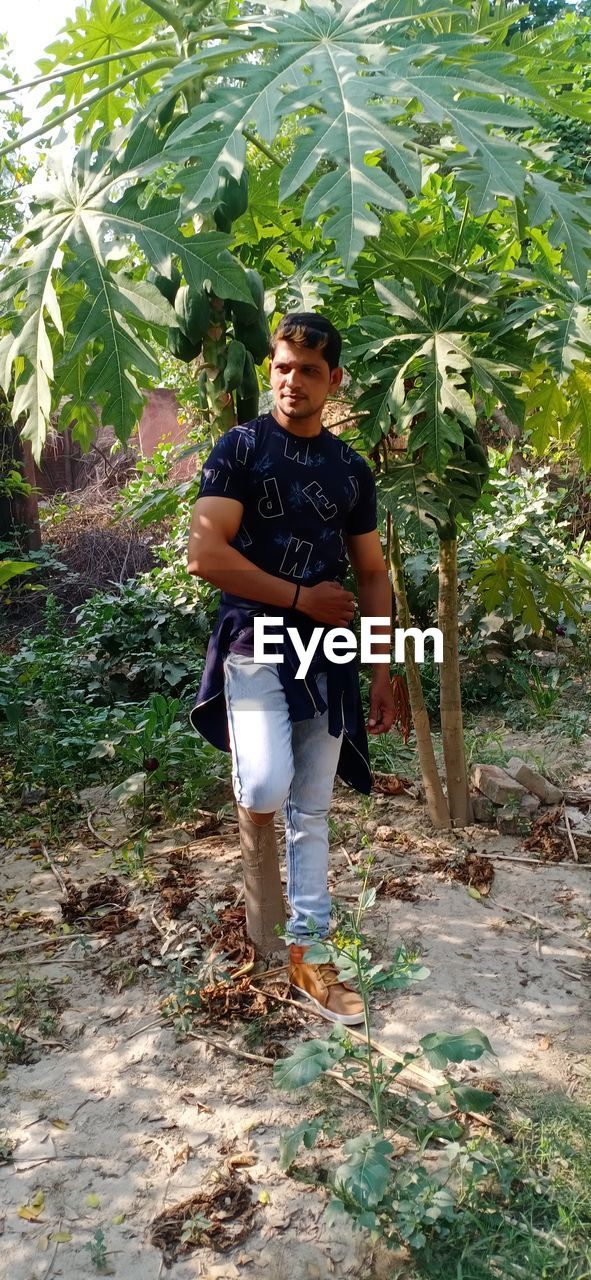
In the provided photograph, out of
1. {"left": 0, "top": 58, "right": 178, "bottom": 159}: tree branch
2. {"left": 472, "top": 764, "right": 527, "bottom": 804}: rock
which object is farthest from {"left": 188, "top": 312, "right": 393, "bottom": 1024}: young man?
{"left": 472, "top": 764, "right": 527, "bottom": 804}: rock

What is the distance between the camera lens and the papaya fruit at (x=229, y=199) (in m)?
2.23

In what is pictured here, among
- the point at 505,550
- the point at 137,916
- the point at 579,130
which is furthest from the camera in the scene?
the point at 579,130

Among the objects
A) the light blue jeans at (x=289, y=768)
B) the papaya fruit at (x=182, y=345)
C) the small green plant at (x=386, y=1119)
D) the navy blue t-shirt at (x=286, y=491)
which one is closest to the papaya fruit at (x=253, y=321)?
the papaya fruit at (x=182, y=345)

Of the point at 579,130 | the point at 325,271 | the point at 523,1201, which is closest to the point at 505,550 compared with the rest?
the point at 325,271

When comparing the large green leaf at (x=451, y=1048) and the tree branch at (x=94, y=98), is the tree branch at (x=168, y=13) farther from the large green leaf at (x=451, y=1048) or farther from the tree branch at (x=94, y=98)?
the large green leaf at (x=451, y=1048)

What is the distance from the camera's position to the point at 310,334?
2258 millimetres

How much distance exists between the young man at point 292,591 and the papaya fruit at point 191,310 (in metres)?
0.18

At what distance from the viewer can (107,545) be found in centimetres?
876

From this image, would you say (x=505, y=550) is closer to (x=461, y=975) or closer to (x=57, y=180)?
(x=461, y=975)

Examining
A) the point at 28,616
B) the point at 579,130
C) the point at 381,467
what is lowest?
the point at 28,616

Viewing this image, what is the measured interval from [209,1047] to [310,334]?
174 cm

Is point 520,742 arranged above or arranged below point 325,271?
below

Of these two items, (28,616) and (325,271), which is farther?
(28,616)

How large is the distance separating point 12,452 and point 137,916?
5388 mm
